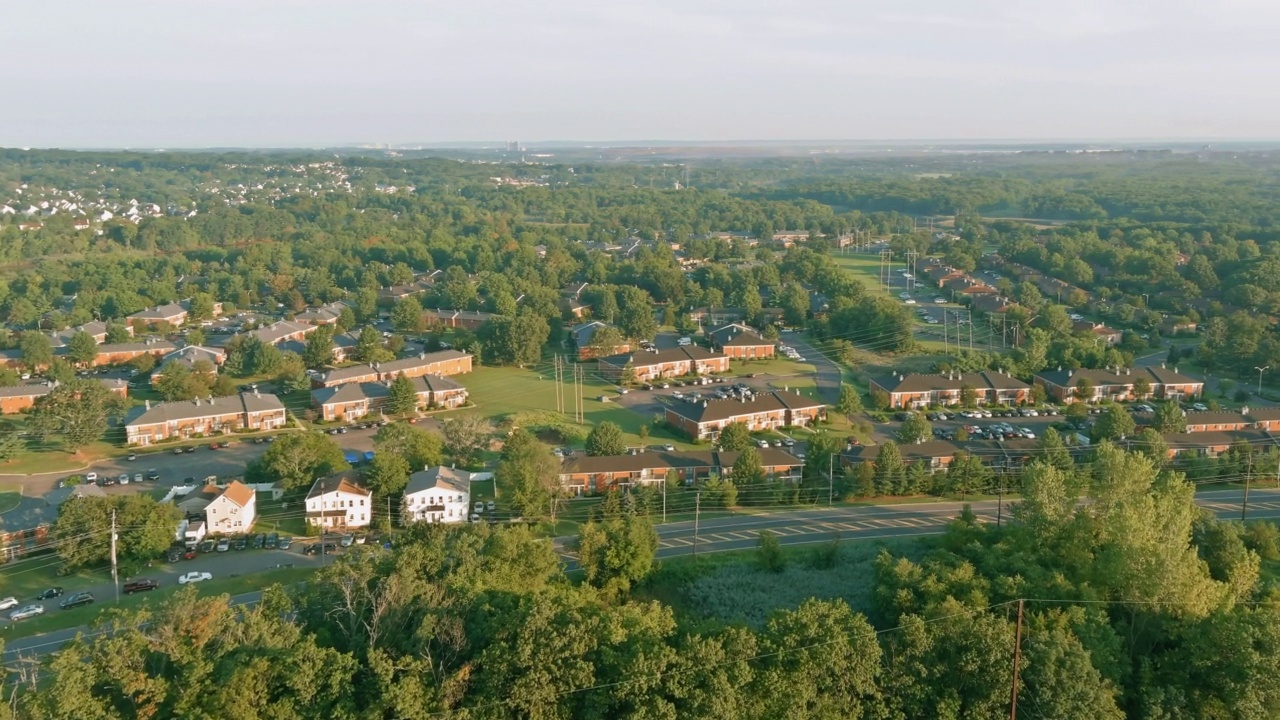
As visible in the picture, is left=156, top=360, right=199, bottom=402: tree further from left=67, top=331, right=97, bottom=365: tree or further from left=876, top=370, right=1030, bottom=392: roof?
left=876, top=370, right=1030, bottom=392: roof

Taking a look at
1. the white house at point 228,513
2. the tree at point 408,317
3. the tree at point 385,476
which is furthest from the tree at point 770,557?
the tree at point 408,317

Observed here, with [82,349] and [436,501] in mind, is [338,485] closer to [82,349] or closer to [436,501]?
[436,501]

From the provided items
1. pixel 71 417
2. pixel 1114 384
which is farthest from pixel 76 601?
pixel 1114 384

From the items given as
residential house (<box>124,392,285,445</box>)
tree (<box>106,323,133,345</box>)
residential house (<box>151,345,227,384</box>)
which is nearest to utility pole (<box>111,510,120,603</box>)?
residential house (<box>124,392,285,445</box>)

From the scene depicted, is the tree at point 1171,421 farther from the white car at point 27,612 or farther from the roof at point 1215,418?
the white car at point 27,612

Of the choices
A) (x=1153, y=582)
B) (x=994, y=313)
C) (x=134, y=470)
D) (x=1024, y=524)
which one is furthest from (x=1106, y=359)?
(x=134, y=470)
